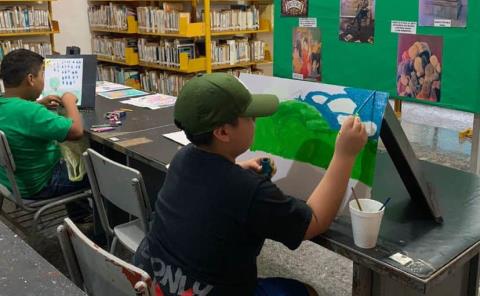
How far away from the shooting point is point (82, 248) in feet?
3.79

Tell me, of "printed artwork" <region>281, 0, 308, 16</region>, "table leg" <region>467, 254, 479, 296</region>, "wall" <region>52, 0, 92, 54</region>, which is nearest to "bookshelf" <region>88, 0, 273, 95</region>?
"wall" <region>52, 0, 92, 54</region>

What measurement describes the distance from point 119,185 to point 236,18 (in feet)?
12.8

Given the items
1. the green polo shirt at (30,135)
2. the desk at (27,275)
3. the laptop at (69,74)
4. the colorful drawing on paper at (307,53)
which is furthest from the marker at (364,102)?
the colorful drawing on paper at (307,53)

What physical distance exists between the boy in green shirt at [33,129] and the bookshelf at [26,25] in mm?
3188

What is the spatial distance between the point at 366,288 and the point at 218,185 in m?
0.48

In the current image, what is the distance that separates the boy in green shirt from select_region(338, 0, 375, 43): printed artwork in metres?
2.09

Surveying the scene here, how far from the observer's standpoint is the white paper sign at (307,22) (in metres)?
3.91

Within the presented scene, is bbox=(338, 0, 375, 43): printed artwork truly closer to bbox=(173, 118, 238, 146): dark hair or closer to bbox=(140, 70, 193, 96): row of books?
bbox=(140, 70, 193, 96): row of books

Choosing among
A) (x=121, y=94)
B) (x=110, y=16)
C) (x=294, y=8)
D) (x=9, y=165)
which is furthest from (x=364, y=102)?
(x=110, y=16)

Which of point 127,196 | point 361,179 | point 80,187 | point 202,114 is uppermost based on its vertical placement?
point 202,114

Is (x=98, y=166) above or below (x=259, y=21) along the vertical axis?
below

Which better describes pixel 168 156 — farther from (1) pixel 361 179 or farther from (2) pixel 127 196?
(1) pixel 361 179

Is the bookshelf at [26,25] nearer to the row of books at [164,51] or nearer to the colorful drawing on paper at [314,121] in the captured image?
the row of books at [164,51]

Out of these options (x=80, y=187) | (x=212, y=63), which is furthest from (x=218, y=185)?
(x=212, y=63)
